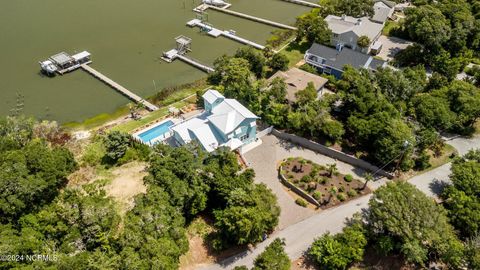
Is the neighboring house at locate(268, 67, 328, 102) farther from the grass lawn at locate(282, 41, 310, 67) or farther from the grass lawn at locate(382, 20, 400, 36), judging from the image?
the grass lawn at locate(382, 20, 400, 36)

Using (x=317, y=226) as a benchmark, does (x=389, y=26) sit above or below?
above

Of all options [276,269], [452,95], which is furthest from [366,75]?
[276,269]

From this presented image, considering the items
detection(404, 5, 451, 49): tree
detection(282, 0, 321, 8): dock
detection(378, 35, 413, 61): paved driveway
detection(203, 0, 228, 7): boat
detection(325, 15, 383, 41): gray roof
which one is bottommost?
detection(378, 35, 413, 61): paved driveway

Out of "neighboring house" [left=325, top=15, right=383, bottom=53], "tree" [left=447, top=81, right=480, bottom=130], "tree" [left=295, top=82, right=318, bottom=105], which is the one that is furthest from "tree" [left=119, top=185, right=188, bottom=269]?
"neighboring house" [left=325, top=15, right=383, bottom=53]

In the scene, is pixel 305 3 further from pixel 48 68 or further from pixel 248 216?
pixel 248 216

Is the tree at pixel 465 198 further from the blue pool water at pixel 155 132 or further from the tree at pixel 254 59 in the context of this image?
the blue pool water at pixel 155 132

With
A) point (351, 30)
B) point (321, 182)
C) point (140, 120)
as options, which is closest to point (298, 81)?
point (321, 182)
